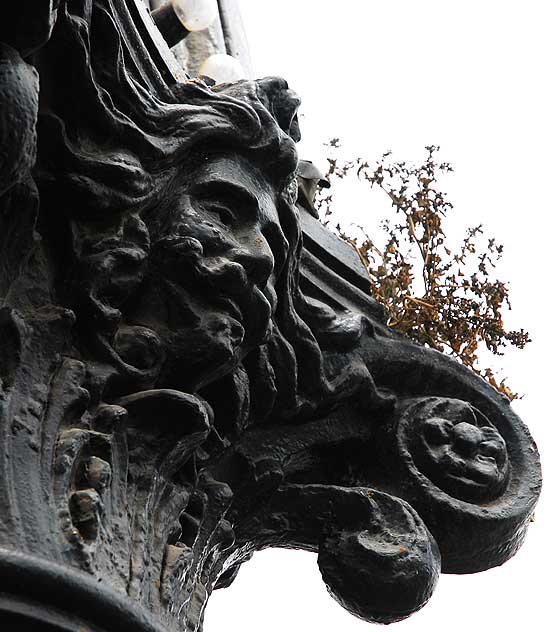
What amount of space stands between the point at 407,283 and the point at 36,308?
1.88m

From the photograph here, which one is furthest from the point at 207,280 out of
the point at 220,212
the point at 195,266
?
Result: the point at 220,212

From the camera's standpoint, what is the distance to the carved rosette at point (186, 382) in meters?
2.02

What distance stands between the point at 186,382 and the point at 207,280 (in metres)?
0.20

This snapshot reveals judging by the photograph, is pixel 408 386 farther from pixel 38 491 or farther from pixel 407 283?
pixel 38 491

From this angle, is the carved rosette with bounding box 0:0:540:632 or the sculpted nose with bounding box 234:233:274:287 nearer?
the carved rosette with bounding box 0:0:540:632

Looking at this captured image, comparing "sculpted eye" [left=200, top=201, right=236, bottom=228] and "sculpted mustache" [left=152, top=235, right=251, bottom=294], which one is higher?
"sculpted eye" [left=200, top=201, right=236, bottom=228]

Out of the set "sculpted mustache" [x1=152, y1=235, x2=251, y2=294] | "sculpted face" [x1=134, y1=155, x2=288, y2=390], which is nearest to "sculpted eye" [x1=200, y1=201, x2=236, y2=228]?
"sculpted face" [x1=134, y1=155, x2=288, y2=390]

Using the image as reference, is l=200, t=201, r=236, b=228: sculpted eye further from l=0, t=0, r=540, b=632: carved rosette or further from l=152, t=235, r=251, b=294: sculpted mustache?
l=152, t=235, r=251, b=294: sculpted mustache

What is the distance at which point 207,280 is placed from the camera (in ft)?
7.82

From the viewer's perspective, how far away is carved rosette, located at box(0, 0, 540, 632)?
202cm

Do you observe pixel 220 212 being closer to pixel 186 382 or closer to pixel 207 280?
pixel 207 280

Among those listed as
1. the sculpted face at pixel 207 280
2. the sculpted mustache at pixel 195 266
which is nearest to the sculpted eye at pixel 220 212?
the sculpted face at pixel 207 280

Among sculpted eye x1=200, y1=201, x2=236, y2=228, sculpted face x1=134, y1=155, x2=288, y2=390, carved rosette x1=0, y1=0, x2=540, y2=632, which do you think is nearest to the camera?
carved rosette x1=0, y1=0, x2=540, y2=632

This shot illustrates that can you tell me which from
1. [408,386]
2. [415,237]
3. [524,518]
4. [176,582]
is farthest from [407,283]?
[176,582]
